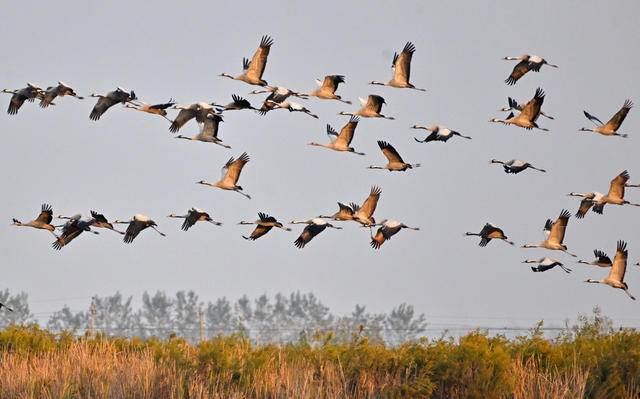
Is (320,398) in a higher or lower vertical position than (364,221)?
lower

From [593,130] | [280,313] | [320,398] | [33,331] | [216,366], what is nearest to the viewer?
[320,398]

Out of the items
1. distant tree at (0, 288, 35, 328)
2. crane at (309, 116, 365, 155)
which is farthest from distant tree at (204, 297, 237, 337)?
crane at (309, 116, 365, 155)

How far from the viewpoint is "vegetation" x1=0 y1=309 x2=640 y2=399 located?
50.9ft

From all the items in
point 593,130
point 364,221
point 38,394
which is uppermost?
point 593,130

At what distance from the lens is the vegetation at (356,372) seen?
15.5m

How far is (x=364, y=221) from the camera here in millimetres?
24875

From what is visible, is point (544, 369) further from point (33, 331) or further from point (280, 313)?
point (280, 313)

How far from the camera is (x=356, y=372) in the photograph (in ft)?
55.6

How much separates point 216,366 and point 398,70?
1117 centimetres

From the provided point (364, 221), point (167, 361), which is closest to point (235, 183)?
point (364, 221)

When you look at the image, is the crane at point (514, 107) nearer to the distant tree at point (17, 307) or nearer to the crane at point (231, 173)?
the crane at point (231, 173)

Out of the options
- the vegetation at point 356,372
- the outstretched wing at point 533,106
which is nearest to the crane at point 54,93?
the vegetation at point 356,372

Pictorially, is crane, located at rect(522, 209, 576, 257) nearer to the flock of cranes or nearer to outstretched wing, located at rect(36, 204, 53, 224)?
the flock of cranes

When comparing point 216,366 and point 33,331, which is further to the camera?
point 33,331
